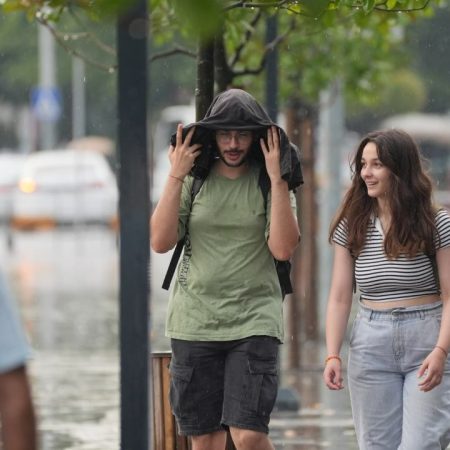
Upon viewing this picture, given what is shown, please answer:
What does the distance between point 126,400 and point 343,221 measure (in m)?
1.62

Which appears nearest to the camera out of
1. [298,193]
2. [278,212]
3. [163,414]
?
[278,212]

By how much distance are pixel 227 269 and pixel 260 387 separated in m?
0.45

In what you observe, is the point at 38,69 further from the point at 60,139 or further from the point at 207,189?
the point at 207,189

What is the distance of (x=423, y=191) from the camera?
20.4 feet

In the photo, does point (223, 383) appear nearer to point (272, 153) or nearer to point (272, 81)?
point (272, 153)

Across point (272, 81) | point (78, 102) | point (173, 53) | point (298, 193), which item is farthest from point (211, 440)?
point (78, 102)

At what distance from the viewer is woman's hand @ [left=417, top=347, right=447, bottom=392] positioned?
5.87 metres

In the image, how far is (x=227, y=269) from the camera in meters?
6.11

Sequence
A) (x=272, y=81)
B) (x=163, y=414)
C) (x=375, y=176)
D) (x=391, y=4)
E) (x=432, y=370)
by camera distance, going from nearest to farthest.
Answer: (x=432, y=370) < (x=375, y=176) < (x=163, y=414) < (x=391, y=4) < (x=272, y=81)

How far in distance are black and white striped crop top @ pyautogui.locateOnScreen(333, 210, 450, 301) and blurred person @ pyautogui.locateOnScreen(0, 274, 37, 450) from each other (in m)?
2.49

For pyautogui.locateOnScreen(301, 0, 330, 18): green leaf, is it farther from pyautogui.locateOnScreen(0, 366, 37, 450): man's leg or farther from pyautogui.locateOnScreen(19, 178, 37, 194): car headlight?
pyautogui.locateOnScreen(19, 178, 37, 194): car headlight

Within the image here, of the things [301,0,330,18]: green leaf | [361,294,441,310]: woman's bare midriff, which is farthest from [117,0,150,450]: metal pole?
[361,294,441,310]: woman's bare midriff

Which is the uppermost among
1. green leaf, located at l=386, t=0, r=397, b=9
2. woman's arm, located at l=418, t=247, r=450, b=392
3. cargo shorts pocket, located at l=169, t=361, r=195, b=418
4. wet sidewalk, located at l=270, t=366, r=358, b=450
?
green leaf, located at l=386, t=0, r=397, b=9

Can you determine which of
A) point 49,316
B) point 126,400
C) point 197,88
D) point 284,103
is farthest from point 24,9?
point 49,316
